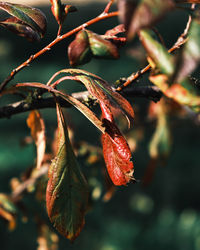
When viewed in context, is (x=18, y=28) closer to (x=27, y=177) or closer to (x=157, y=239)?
(x=27, y=177)

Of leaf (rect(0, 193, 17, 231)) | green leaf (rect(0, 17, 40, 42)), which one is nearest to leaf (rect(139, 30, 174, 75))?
green leaf (rect(0, 17, 40, 42))

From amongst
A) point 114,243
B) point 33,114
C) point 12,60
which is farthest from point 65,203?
point 12,60

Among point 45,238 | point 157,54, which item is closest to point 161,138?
point 45,238

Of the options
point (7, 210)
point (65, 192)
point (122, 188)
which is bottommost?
point (122, 188)

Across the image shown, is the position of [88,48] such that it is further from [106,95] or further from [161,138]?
[161,138]

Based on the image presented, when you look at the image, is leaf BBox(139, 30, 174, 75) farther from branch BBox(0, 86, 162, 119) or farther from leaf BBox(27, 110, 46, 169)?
leaf BBox(27, 110, 46, 169)

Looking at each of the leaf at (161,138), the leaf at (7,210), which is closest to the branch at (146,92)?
the leaf at (7,210)
